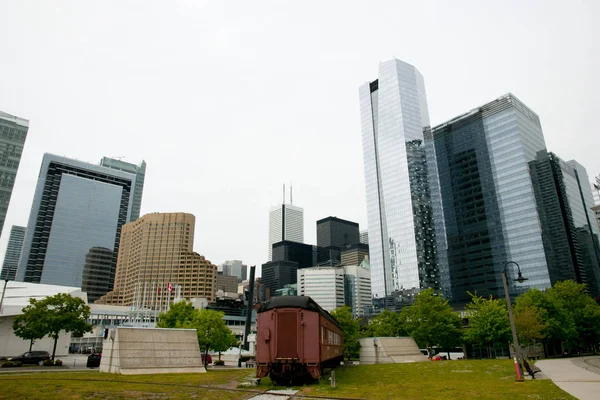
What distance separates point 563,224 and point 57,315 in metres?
187

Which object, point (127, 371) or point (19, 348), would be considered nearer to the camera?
point (127, 371)

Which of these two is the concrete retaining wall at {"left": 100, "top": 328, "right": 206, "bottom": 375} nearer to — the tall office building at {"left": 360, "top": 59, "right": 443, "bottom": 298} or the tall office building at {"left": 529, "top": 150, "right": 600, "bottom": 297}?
the tall office building at {"left": 529, "top": 150, "right": 600, "bottom": 297}

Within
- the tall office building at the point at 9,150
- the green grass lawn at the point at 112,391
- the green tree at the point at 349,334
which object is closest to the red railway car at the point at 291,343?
the green grass lawn at the point at 112,391

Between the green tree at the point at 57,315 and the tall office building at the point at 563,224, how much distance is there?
143688 mm

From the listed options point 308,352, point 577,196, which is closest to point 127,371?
point 308,352

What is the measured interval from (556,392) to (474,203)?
163376 mm

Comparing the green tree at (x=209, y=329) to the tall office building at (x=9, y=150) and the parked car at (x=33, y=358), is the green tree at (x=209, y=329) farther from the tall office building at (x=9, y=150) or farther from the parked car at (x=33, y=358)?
the tall office building at (x=9, y=150)

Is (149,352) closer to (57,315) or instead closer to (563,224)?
(57,315)

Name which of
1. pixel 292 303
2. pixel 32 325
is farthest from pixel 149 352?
pixel 32 325

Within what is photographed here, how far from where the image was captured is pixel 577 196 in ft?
640

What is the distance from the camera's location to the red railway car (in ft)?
73.2

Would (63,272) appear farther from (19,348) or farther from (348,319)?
(348,319)

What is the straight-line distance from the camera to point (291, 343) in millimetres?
22438

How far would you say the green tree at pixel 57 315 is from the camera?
1725 inches
